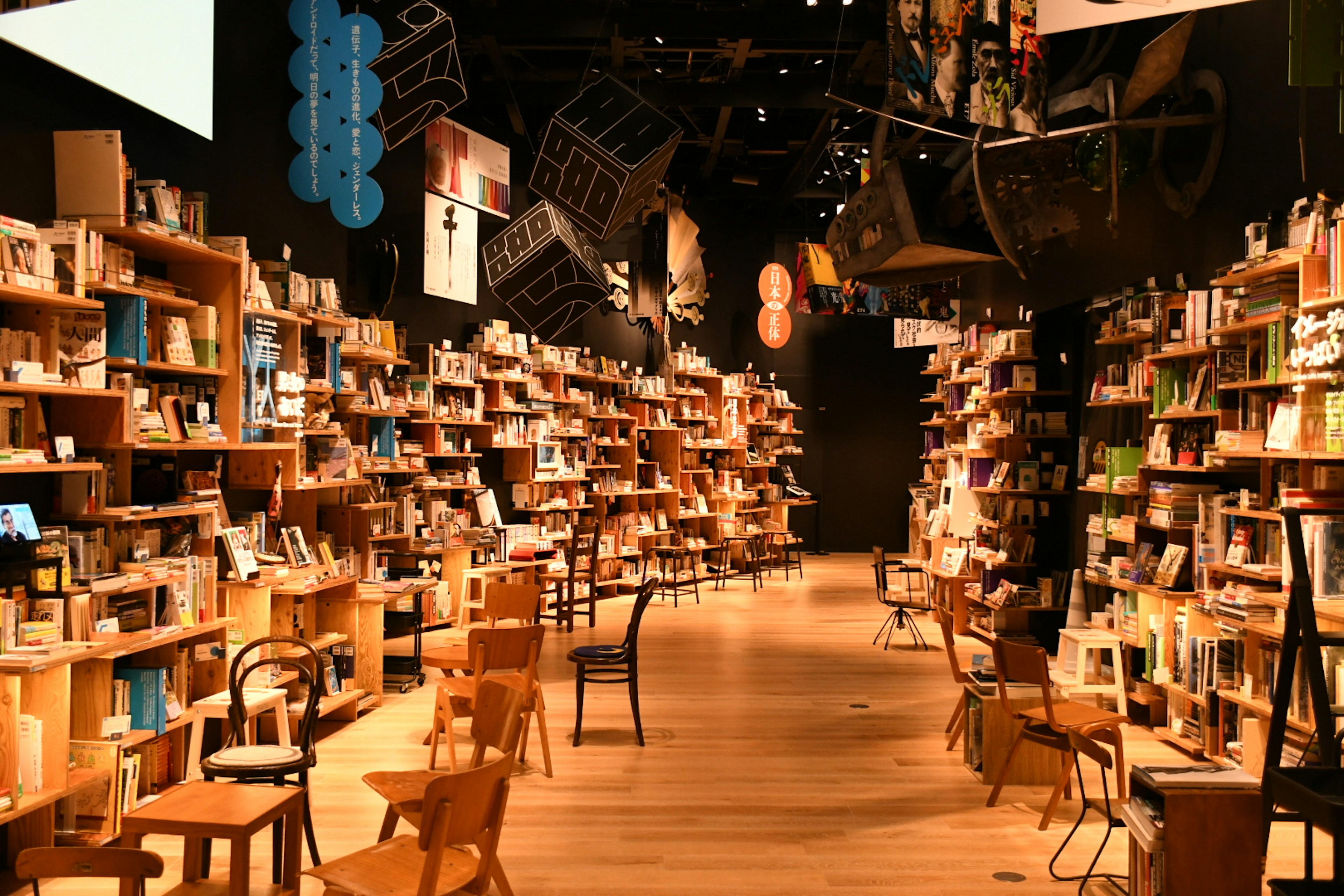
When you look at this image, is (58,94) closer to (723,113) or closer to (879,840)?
(879,840)

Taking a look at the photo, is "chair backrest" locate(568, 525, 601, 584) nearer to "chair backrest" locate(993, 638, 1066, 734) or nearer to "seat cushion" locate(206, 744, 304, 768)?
"chair backrest" locate(993, 638, 1066, 734)

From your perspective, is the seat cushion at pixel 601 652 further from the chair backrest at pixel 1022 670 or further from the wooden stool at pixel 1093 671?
the wooden stool at pixel 1093 671

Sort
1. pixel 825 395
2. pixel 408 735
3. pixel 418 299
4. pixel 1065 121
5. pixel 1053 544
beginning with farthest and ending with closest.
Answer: pixel 825 395 → pixel 418 299 → pixel 1053 544 → pixel 1065 121 → pixel 408 735

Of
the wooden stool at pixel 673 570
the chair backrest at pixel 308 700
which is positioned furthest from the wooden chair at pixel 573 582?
the chair backrest at pixel 308 700

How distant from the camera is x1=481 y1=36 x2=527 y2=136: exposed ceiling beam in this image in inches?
419

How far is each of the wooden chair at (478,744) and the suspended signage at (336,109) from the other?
10.3 feet

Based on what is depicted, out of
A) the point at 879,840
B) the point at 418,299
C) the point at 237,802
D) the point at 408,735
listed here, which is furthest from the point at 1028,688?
the point at 418,299

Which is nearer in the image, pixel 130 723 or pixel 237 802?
pixel 237 802

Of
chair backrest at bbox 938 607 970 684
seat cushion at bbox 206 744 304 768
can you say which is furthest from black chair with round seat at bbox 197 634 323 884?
chair backrest at bbox 938 607 970 684

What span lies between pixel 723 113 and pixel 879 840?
10.1 meters

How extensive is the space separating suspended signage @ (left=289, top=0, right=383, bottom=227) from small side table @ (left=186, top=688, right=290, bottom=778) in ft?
8.43

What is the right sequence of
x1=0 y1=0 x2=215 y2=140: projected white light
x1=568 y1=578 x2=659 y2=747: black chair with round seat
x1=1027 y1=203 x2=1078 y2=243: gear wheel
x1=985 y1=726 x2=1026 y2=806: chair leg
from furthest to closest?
x1=1027 y1=203 x2=1078 y2=243: gear wheel < x1=568 y1=578 x2=659 y2=747: black chair with round seat < x1=985 y1=726 x2=1026 y2=806: chair leg < x1=0 y1=0 x2=215 y2=140: projected white light

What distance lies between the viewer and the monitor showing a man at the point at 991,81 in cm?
496

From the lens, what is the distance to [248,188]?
7.09 meters
